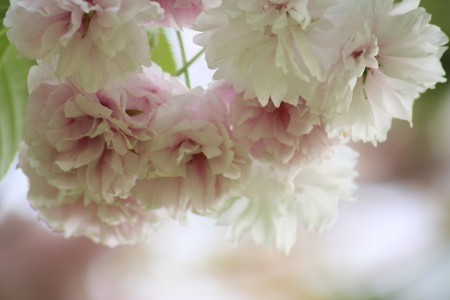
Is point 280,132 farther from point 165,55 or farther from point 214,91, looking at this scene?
point 165,55

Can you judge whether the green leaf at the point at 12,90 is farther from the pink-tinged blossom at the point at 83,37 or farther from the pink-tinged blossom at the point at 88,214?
the pink-tinged blossom at the point at 83,37

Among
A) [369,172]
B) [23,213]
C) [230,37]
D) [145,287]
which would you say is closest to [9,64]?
[230,37]

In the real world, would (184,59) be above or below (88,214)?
above

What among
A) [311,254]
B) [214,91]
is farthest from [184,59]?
[311,254]

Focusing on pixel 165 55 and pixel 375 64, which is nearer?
pixel 375 64

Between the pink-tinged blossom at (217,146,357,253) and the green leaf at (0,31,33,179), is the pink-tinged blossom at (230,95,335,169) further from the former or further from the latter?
the green leaf at (0,31,33,179)

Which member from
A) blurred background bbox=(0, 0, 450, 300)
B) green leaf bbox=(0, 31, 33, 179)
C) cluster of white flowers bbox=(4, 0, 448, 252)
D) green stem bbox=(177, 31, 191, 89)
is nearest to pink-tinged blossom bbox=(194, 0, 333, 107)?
cluster of white flowers bbox=(4, 0, 448, 252)

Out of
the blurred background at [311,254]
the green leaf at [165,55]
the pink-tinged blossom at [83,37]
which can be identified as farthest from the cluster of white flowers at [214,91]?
the blurred background at [311,254]
